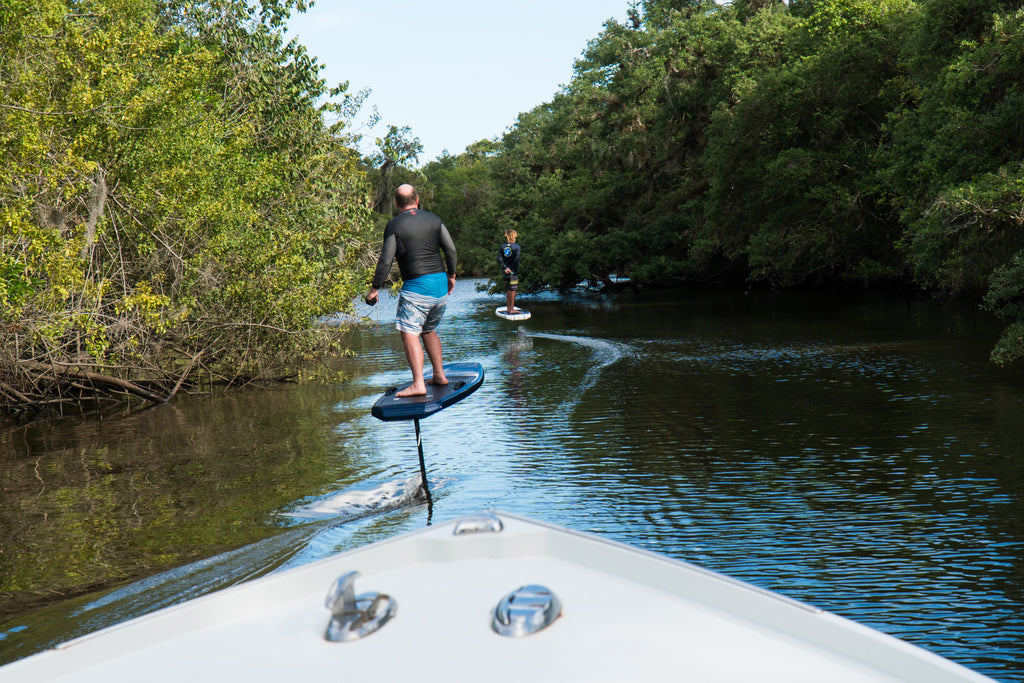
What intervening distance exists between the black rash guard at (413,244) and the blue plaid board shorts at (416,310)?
0.18 metres

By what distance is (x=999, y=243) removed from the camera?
57.0ft

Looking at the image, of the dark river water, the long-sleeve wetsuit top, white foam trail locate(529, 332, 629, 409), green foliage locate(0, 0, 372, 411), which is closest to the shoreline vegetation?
green foliage locate(0, 0, 372, 411)

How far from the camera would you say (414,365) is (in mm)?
8211

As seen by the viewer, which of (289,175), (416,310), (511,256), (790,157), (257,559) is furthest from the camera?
(790,157)

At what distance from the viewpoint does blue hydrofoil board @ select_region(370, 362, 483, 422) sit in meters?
7.68

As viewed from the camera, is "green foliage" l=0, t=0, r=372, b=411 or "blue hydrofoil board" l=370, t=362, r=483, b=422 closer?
"blue hydrofoil board" l=370, t=362, r=483, b=422

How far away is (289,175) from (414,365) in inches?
538

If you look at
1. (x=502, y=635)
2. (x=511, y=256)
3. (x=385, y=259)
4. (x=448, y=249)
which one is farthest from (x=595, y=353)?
(x=502, y=635)

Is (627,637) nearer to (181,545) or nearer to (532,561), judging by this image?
(532,561)

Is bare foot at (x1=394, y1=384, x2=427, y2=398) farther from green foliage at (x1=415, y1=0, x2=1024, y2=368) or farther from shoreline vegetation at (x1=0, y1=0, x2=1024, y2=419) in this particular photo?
green foliage at (x1=415, y1=0, x2=1024, y2=368)

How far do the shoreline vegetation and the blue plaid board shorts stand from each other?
4.73 metres

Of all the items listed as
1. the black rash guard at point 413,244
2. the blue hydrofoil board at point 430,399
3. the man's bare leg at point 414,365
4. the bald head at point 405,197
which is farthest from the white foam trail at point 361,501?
the bald head at point 405,197

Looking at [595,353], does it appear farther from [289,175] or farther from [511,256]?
[289,175]

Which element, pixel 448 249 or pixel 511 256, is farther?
pixel 511 256
